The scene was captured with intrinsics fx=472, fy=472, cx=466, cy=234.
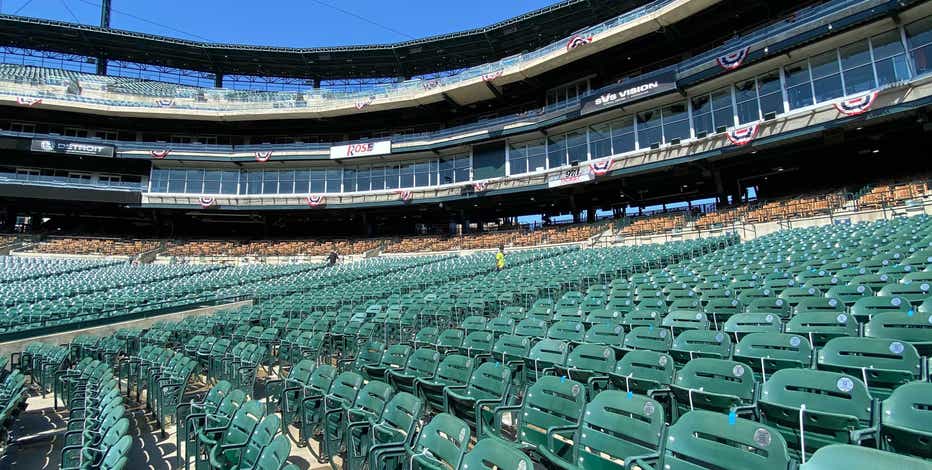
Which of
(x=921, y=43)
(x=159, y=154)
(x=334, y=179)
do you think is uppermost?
(x=159, y=154)

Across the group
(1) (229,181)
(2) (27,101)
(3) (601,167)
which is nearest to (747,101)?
(3) (601,167)

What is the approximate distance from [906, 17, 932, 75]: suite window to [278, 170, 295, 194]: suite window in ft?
127

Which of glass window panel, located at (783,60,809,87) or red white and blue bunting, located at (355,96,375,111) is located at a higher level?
red white and blue bunting, located at (355,96,375,111)

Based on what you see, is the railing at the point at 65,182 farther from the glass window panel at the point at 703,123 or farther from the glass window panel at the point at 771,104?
the glass window panel at the point at 771,104

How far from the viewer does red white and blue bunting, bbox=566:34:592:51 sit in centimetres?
2989

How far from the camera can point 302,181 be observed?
131 feet

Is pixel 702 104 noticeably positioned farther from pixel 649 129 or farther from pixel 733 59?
pixel 733 59

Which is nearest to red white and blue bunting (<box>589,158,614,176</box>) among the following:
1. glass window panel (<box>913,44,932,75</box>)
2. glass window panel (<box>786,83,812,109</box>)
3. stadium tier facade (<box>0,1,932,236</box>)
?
stadium tier facade (<box>0,1,932,236</box>)

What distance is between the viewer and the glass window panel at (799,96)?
874 inches

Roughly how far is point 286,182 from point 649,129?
28737 millimetres

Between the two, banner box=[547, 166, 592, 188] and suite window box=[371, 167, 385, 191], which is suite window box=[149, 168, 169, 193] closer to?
suite window box=[371, 167, 385, 191]

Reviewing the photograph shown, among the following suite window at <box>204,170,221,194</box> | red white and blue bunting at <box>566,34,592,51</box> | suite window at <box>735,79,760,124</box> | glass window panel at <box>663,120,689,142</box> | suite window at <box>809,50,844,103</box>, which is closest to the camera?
suite window at <box>809,50,844,103</box>

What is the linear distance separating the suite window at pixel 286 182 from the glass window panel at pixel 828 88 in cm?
3564

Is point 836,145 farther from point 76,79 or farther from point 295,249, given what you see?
point 76,79
